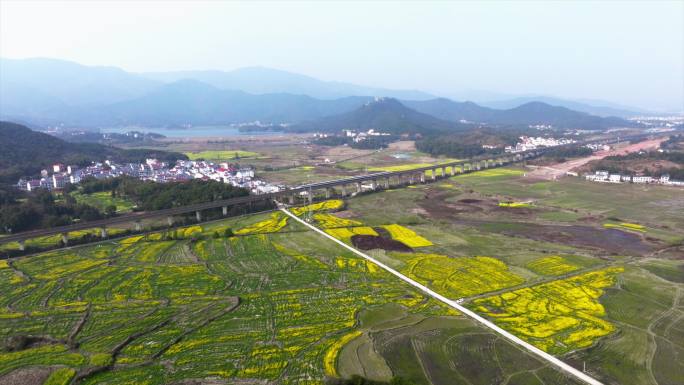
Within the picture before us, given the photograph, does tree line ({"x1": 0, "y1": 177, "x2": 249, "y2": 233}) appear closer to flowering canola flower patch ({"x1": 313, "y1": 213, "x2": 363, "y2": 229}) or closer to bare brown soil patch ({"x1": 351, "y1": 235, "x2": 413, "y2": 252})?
flowering canola flower patch ({"x1": 313, "y1": 213, "x2": 363, "y2": 229})

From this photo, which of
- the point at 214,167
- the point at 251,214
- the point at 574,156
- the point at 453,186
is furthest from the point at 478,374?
the point at 574,156

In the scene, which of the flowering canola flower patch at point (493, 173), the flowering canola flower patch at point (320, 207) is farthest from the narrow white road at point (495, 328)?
the flowering canola flower patch at point (493, 173)

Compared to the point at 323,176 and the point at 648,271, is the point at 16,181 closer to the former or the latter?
the point at 323,176

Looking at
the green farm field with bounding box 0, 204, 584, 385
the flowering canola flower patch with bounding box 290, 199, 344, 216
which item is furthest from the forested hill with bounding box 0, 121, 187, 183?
the green farm field with bounding box 0, 204, 584, 385

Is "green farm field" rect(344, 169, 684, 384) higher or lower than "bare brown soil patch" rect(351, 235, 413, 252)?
lower

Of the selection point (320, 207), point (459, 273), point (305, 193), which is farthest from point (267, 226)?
point (459, 273)

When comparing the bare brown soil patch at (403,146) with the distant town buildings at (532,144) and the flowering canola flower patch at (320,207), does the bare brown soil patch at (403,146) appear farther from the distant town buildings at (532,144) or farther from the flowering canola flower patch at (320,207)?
the flowering canola flower patch at (320,207)
